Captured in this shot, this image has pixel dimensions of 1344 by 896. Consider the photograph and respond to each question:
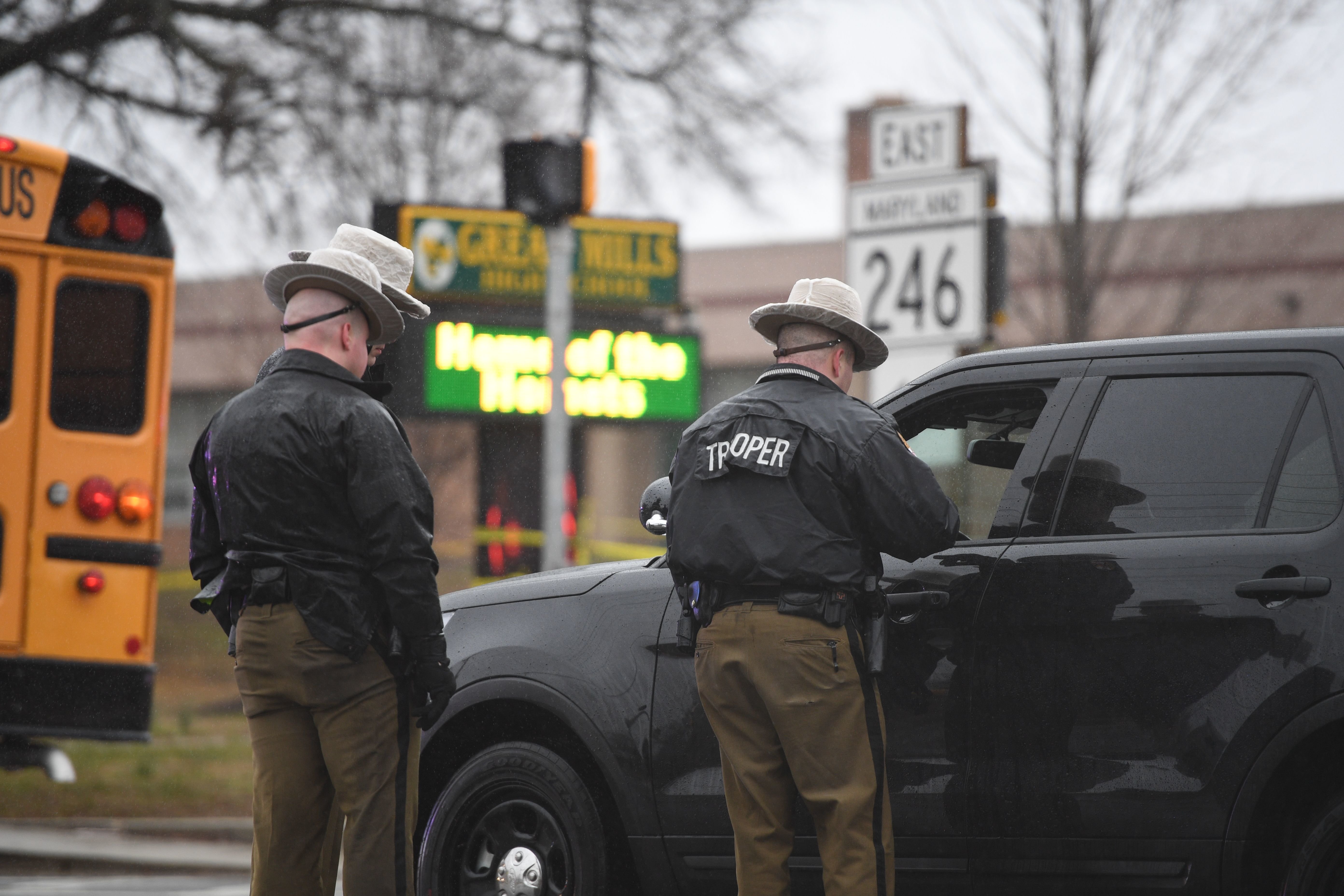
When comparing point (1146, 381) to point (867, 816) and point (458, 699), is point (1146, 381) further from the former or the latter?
point (458, 699)

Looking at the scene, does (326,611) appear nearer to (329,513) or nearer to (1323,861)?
(329,513)

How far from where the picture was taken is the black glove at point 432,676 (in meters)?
4.25

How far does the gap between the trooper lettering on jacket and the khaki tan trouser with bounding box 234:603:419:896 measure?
0.99m

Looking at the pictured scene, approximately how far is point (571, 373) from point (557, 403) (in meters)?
3.76

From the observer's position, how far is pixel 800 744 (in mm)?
4324

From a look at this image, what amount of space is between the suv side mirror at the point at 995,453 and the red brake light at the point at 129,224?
16.2ft

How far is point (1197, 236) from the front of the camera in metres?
16.9

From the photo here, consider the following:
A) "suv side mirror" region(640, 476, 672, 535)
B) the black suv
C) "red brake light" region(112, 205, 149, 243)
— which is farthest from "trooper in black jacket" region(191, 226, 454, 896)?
"red brake light" region(112, 205, 149, 243)

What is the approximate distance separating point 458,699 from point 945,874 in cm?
169

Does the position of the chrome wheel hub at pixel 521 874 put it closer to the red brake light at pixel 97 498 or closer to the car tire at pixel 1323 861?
the car tire at pixel 1323 861

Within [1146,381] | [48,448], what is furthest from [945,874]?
[48,448]

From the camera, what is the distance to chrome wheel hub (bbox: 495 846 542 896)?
5215mm

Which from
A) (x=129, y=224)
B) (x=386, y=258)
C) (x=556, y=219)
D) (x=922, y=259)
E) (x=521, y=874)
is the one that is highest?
(x=556, y=219)

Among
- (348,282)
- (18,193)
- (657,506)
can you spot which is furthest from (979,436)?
(18,193)
